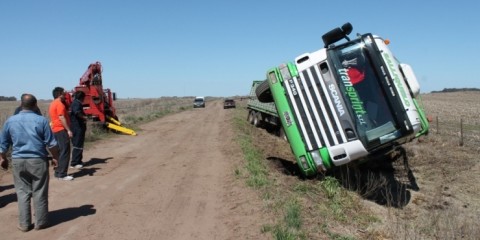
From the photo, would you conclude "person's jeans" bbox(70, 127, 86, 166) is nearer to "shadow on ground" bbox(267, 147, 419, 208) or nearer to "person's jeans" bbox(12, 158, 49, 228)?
"person's jeans" bbox(12, 158, 49, 228)

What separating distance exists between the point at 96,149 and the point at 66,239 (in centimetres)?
876

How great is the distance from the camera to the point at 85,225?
6.04 metres

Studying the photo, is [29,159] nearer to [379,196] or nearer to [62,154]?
[62,154]

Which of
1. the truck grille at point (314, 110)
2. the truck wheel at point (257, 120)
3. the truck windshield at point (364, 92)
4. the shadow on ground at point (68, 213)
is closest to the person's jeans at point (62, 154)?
the shadow on ground at point (68, 213)

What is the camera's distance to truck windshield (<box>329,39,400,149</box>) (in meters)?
7.91

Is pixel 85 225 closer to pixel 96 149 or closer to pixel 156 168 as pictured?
pixel 156 168

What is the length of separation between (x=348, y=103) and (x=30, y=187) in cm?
542

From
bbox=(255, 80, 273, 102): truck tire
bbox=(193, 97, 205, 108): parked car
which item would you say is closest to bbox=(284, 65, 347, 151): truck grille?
bbox=(255, 80, 273, 102): truck tire

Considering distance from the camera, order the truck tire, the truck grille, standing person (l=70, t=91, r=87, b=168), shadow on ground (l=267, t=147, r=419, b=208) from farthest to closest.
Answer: the truck tire
standing person (l=70, t=91, r=87, b=168)
shadow on ground (l=267, t=147, r=419, b=208)
the truck grille

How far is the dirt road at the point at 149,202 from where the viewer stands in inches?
229

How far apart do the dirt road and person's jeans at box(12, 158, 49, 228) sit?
0.68 feet

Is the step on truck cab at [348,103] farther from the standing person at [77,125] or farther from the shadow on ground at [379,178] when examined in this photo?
the standing person at [77,125]

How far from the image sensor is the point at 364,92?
27.0 ft

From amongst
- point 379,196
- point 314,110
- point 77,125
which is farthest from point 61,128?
point 379,196
